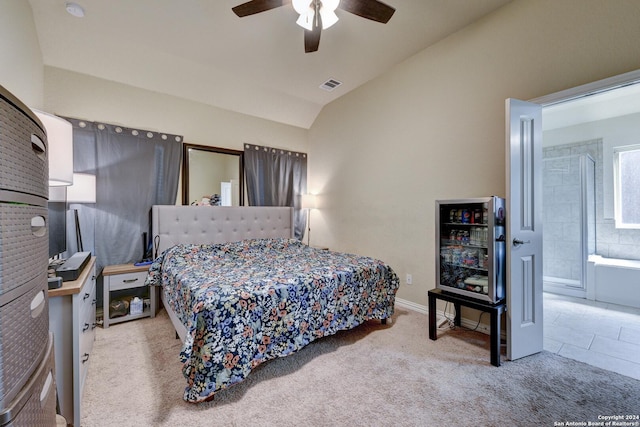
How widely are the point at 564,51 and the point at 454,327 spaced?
103 inches

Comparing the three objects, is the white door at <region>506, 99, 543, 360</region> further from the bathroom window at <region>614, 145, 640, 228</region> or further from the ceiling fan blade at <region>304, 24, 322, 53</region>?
the bathroom window at <region>614, 145, 640, 228</region>

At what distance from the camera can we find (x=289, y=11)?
246 centimetres

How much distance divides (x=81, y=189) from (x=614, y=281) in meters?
6.15

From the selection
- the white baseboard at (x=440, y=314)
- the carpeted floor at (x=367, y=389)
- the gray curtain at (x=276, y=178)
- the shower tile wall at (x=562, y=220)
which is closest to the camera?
the carpeted floor at (x=367, y=389)

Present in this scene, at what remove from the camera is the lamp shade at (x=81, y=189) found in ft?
8.16

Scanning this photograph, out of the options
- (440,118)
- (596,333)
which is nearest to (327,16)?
(440,118)

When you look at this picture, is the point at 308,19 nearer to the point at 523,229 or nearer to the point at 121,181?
the point at 523,229

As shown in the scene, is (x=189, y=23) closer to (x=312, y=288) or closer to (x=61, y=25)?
(x=61, y=25)

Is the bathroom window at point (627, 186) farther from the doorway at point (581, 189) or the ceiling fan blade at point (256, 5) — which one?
the ceiling fan blade at point (256, 5)

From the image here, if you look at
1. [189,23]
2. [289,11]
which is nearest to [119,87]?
[189,23]

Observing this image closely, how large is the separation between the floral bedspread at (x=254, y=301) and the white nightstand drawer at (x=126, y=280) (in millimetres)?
117

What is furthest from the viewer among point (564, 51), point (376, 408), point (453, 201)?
point (453, 201)

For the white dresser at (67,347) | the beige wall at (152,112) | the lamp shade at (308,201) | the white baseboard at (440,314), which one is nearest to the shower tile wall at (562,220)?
the white baseboard at (440,314)

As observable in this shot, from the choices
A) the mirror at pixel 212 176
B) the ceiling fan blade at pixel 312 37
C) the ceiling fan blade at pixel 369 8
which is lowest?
the mirror at pixel 212 176
